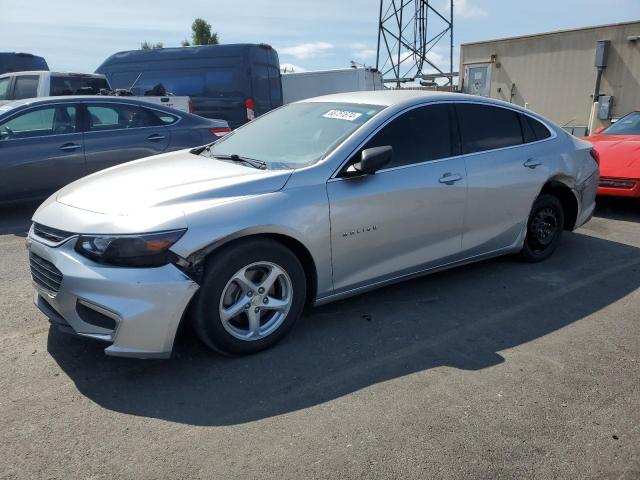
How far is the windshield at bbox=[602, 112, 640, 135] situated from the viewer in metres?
7.86

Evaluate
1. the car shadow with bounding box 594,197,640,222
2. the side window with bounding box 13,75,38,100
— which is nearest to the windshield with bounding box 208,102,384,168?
the car shadow with bounding box 594,197,640,222

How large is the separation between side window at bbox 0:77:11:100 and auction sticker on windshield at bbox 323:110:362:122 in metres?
7.81

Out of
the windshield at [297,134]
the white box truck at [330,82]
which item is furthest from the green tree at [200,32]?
the windshield at [297,134]

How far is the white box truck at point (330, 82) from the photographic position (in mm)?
15852

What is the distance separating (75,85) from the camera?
9734 mm

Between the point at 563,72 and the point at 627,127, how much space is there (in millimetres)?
8413

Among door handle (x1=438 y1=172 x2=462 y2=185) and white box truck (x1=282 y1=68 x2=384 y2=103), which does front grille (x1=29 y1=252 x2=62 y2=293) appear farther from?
white box truck (x1=282 y1=68 x2=384 y2=103)

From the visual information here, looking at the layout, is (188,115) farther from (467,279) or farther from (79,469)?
(79,469)

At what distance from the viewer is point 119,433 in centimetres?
262

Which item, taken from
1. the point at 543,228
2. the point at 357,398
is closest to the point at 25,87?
the point at 543,228

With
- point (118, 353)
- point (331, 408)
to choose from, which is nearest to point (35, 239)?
point (118, 353)

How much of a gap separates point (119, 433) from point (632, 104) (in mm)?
15564

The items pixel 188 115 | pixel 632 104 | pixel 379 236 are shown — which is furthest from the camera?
pixel 632 104

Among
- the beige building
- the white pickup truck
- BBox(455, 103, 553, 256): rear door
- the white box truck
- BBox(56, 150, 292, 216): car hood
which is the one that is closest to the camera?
BBox(56, 150, 292, 216): car hood
